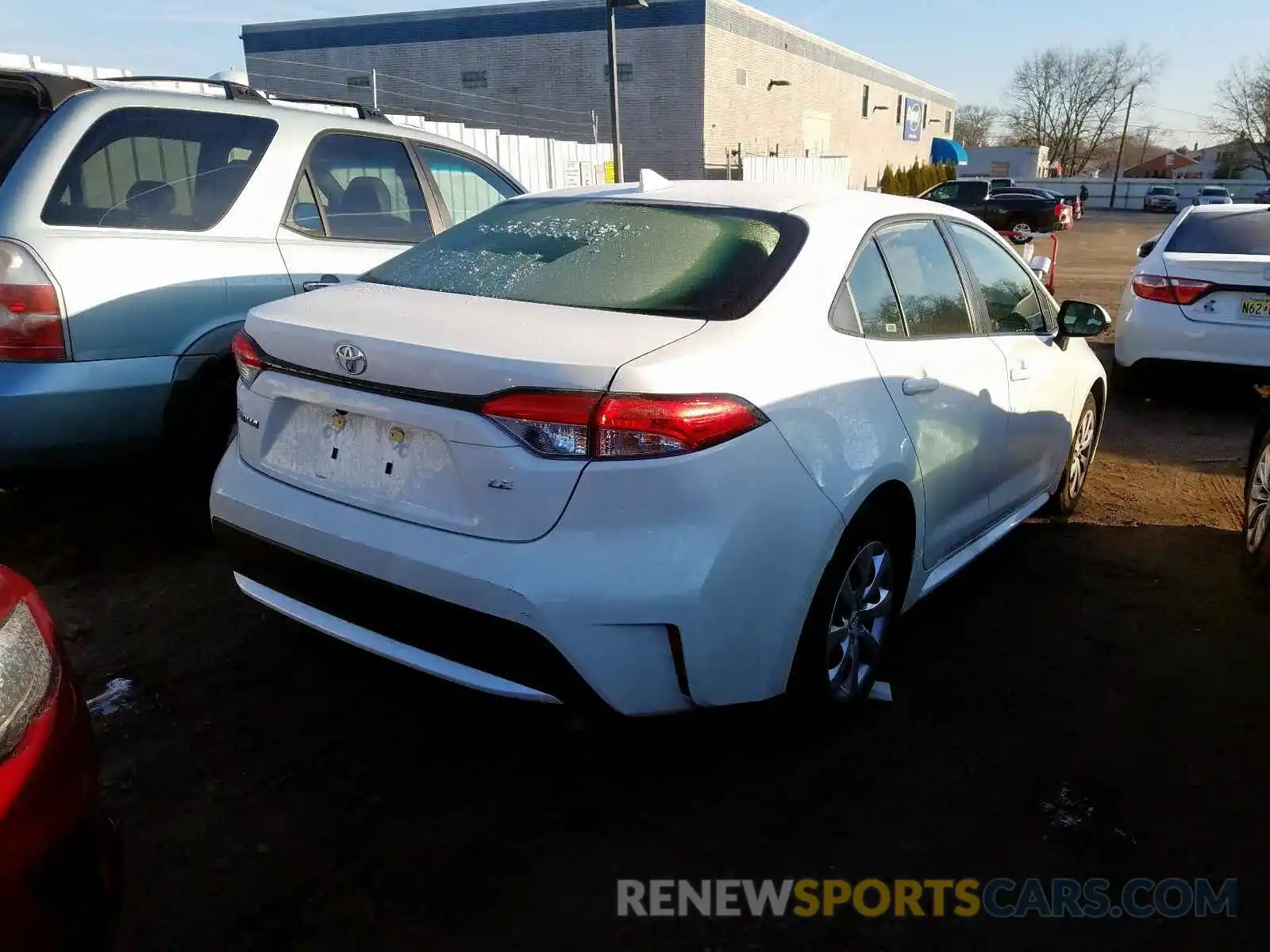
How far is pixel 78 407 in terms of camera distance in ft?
11.5

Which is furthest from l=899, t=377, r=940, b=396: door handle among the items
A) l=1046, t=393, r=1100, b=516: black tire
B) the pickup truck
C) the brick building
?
the brick building

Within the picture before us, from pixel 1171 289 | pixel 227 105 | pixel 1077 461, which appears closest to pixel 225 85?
pixel 227 105

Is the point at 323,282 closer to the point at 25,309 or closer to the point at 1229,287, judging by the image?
the point at 25,309

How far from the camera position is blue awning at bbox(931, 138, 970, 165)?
62.7 meters

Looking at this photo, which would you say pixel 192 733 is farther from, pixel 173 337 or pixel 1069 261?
pixel 1069 261

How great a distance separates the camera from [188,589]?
151 inches

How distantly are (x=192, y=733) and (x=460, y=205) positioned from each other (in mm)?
3320

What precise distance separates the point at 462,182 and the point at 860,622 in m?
3.52

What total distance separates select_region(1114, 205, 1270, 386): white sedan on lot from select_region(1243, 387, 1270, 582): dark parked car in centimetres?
243

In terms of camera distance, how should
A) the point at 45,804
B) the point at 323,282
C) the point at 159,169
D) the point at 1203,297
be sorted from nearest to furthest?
the point at 45,804, the point at 159,169, the point at 323,282, the point at 1203,297

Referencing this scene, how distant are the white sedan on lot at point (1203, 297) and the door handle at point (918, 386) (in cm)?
449

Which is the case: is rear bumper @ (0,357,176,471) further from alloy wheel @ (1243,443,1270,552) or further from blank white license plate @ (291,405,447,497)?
alloy wheel @ (1243,443,1270,552)

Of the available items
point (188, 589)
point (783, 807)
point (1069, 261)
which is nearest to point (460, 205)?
point (188, 589)

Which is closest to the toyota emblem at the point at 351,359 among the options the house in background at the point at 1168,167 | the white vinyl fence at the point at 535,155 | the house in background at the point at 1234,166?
the white vinyl fence at the point at 535,155
